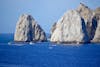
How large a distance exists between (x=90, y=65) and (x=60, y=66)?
357 inches

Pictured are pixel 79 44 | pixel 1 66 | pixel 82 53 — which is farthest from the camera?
pixel 79 44

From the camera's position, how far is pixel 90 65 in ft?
358

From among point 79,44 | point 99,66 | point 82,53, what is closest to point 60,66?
point 99,66

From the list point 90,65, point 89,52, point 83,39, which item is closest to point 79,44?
point 83,39

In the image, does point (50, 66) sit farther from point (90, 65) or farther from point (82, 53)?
point (82, 53)

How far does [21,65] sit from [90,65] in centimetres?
1624

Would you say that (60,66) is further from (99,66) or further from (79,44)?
(79,44)

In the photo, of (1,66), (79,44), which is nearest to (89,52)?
(79,44)

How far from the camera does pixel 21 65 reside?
346 ft

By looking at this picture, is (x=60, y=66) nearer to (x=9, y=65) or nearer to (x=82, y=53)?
(x=9, y=65)

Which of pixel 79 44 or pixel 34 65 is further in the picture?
pixel 79 44

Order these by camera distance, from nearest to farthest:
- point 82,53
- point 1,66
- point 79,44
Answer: point 1,66 → point 82,53 → point 79,44

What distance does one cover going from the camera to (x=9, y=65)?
106 meters

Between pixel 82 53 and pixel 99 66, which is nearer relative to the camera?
pixel 99 66
